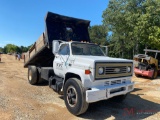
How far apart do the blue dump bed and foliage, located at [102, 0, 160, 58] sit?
11693mm

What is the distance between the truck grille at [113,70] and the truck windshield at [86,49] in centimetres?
135

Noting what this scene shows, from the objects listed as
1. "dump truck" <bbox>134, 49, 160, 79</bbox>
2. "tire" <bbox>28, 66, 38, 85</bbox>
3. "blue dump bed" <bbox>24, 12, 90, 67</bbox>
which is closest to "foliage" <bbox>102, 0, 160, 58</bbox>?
"dump truck" <bbox>134, 49, 160, 79</bbox>

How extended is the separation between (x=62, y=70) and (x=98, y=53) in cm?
154

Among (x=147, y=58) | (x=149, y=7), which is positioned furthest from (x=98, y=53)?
(x=149, y=7)

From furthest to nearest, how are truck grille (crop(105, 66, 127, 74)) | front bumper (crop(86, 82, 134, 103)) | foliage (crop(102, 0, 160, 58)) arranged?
foliage (crop(102, 0, 160, 58)) → truck grille (crop(105, 66, 127, 74)) → front bumper (crop(86, 82, 134, 103))

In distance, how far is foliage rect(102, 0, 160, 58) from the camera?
1858 cm

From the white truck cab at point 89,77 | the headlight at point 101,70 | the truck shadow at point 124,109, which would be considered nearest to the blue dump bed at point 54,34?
the white truck cab at point 89,77

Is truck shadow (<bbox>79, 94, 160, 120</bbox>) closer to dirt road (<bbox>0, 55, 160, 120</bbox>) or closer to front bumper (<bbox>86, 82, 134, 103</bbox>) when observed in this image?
dirt road (<bbox>0, 55, 160, 120</bbox>)

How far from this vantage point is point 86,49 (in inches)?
263

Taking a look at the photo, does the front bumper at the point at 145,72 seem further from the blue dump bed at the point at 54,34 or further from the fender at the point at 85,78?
the fender at the point at 85,78

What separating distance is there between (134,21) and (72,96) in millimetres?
16771

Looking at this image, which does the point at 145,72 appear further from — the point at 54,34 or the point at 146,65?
the point at 54,34

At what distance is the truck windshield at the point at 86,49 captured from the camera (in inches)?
251

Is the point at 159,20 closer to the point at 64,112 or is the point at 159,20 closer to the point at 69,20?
the point at 69,20
